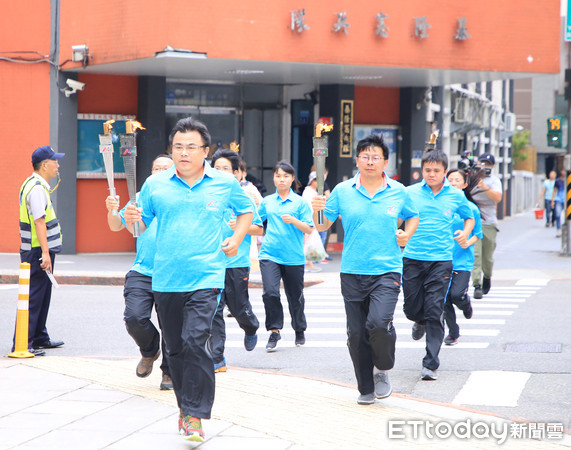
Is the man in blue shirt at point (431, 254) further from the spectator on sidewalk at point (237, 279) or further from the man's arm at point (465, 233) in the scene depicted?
the spectator on sidewalk at point (237, 279)

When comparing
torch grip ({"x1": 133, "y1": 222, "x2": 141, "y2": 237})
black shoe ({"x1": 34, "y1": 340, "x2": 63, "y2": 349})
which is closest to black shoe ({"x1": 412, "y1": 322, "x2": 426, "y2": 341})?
black shoe ({"x1": 34, "y1": 340, "x2": 63, "y2": 349})

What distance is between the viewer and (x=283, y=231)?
32.3 ft

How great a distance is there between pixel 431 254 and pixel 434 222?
337 millimetres

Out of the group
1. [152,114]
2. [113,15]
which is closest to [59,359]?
[113,15]

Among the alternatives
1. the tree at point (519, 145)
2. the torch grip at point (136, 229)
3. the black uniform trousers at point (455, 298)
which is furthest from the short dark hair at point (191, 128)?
the tree at point (519, 145)

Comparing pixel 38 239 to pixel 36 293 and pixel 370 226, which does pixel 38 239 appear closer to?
pixel 36 293

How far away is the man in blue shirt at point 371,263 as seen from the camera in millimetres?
6992

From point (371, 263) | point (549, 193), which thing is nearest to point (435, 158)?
point (371, 263)

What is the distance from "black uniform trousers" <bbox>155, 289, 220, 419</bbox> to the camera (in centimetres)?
577

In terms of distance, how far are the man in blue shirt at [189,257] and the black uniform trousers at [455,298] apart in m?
4.41

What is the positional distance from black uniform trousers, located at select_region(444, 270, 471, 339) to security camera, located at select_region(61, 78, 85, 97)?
11649mm

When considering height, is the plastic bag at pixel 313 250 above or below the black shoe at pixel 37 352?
above

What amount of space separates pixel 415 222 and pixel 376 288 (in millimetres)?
705

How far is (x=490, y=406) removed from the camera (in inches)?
285
